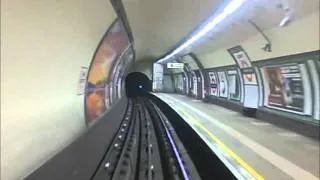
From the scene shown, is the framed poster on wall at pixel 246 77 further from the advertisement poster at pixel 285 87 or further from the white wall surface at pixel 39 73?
the white wall surface at pixel 39 73

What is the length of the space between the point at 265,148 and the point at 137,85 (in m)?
36.4

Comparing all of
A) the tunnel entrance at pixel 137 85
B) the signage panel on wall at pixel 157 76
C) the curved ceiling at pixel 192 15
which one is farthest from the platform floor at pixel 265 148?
the tunnel entrance at pixel 137 85

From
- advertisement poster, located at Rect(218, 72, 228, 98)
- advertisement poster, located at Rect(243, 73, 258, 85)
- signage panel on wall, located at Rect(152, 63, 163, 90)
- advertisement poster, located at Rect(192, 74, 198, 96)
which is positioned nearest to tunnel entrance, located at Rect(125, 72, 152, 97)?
signage panel on wall, located at Rect(152, 63, 163, 90)

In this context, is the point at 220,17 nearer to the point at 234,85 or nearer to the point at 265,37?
the point at 265,37

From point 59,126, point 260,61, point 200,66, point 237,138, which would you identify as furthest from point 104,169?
point 200,66

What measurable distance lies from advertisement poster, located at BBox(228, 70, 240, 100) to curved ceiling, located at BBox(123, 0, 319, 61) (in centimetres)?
564

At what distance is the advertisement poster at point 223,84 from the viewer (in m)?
24.1

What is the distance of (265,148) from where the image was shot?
36.9ft

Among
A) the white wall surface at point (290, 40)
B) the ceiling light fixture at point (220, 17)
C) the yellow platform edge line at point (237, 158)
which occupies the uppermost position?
the ceiling light fixture at point (220, 17)

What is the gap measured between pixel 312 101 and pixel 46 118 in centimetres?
965

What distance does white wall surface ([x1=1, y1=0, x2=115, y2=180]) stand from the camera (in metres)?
3.67

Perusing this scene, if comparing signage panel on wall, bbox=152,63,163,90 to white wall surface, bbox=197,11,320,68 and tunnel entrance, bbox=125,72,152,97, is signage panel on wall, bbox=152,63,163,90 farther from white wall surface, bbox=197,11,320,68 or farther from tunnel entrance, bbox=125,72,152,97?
white wall surface, bbox=197,11,320,68

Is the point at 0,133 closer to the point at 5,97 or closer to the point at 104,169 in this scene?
the point at 5,97

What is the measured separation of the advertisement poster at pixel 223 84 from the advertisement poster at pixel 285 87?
691 cm
